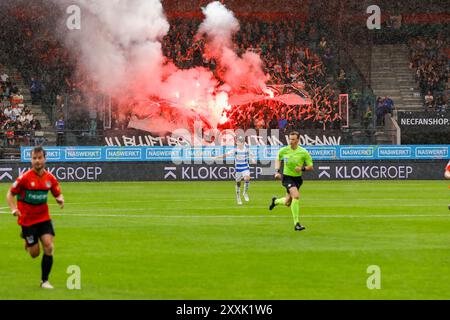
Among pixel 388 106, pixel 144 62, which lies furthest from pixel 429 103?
pixel 144 62

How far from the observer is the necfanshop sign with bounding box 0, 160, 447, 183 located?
48.2m

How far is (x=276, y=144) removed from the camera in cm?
4844

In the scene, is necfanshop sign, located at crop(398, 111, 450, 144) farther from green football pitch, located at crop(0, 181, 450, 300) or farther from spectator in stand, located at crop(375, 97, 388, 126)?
green football pitch, located at crop(0, 181, 450, 300)

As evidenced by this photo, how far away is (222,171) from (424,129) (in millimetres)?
10609

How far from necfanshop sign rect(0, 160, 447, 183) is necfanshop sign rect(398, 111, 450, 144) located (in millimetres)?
1182

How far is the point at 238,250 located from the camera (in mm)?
19188

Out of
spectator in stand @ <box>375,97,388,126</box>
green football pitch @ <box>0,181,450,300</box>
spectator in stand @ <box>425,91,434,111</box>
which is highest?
spectator in stand @ <box>425,91,434,111</box>

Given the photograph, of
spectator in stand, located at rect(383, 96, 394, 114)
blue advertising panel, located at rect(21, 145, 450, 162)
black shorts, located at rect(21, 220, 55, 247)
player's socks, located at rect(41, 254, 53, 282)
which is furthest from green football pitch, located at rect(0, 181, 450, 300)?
spectator in stand, located at rect(383, 96, 394, 114)

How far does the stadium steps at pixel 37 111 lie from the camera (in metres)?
48.2

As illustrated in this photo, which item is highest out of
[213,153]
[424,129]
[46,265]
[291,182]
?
[424,129]

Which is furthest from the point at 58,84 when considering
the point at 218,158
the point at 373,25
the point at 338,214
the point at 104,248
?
the point at 104,248

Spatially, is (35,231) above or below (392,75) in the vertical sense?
below

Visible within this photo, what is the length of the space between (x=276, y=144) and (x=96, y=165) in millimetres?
9099

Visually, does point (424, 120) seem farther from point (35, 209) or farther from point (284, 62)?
point (35, 209)
